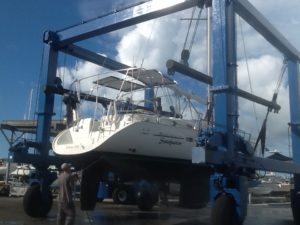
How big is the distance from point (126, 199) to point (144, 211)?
85.1 inches

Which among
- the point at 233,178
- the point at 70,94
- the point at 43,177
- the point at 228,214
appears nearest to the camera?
the point at 228,214

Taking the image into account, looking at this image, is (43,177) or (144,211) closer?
(43,177)

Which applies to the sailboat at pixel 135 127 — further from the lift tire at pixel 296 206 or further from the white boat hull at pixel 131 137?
the lift tire at pixel 296 206

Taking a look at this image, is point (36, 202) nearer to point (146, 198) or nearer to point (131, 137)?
point (131, 137)

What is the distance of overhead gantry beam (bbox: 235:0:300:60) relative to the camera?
11.0 metres

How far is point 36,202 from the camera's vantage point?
465 inches

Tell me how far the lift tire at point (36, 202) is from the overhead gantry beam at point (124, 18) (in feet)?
15.9

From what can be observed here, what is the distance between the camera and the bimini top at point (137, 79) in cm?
1254

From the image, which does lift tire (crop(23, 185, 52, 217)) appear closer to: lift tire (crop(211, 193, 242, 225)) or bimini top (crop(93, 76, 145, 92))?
bimini top (crop(93, 76, 145, 92))

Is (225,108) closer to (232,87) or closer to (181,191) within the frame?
(232,87)

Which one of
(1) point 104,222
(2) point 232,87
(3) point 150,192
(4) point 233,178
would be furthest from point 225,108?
(3) point 150,192

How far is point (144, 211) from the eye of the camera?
14.8 meters

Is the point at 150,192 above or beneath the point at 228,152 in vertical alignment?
beneath

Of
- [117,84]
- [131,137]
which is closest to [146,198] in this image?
[131,137]
